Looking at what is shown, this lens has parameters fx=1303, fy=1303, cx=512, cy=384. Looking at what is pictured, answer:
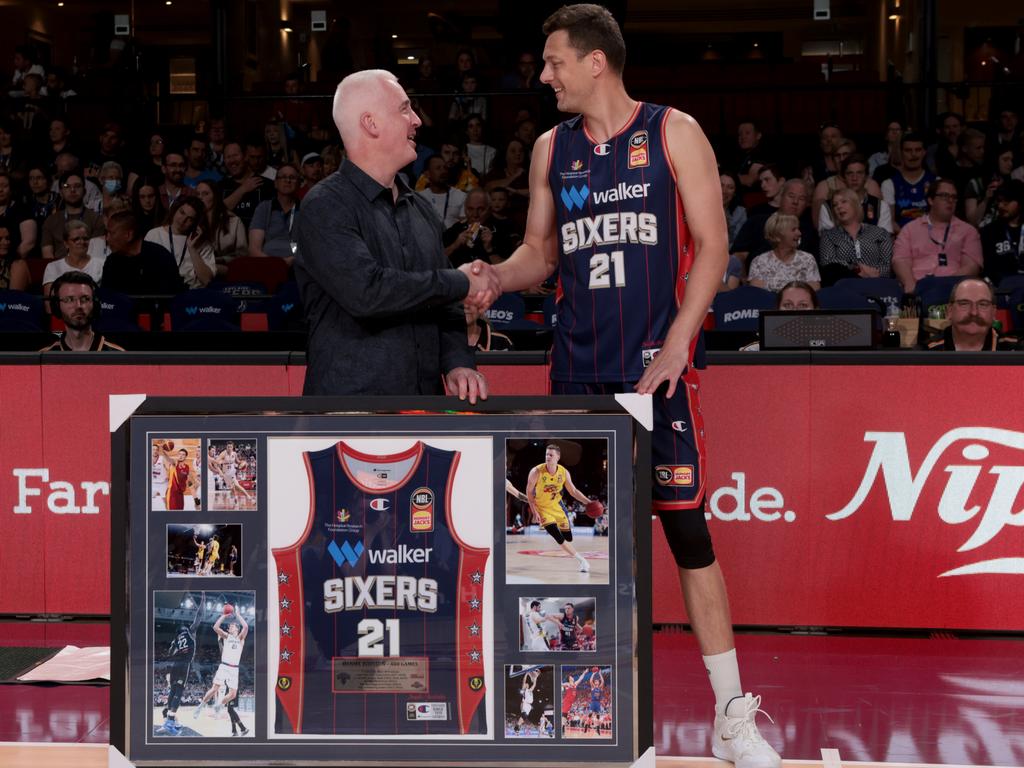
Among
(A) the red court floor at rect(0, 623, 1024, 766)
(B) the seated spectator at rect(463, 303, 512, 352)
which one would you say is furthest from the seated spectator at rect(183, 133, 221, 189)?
(A) the red court floor at rect(0, 623, 1024, 766)

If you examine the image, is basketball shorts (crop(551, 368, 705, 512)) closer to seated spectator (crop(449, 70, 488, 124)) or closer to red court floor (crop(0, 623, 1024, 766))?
red court floor (crop(0, 623, 1024, 766))

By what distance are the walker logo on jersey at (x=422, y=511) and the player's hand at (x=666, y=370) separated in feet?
2.08

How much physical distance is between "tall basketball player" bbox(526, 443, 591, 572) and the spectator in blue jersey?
8.77 m

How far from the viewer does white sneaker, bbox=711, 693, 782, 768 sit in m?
3.39

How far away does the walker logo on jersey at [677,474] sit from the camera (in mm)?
3469

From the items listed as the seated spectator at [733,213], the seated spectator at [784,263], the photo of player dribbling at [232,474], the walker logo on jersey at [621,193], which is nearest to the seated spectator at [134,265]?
the seated spectator at [784,263]

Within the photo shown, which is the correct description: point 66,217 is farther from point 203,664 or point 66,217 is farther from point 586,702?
point 586,702

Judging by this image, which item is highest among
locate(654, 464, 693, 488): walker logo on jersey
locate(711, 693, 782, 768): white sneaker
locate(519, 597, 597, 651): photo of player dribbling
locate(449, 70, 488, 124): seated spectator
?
locate(449, 70, 488, 124): seated spectator

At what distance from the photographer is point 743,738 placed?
3.43 metres

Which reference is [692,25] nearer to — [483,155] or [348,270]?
[483,155]

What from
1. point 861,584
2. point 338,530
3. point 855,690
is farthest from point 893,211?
point 338,530

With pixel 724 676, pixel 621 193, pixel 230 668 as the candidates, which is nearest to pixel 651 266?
pixel 621 193

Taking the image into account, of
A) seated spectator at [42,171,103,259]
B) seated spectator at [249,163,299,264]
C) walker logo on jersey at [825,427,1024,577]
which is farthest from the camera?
seated spectator at [42,171,103,259]

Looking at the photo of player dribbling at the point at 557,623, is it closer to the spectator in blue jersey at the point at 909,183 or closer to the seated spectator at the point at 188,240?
the seated spectator at the point at 188,240
